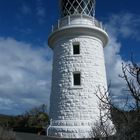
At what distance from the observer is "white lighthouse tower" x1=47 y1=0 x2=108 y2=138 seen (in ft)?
50.8

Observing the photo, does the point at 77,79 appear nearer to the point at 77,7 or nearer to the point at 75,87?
the point at 75,87

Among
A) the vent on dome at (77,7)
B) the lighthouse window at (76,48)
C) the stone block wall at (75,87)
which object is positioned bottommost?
the stone block wall at (75,87)

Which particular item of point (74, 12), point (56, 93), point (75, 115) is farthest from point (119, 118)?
point (74, 12)

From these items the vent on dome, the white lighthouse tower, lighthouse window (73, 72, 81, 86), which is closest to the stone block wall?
the white lighthouse tower

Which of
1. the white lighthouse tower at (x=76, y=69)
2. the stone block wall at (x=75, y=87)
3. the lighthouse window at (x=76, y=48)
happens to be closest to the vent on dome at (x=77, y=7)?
the white lighthouse tower at (x=76, y=69)

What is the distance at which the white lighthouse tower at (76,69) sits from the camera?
1548 centimetres

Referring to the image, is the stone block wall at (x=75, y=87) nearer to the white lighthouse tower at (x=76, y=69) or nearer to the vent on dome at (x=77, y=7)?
the white lighthouse tower at (x=76, y=69)

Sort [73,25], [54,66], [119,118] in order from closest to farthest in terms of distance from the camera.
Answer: [119,118], [73,25], [54,66]

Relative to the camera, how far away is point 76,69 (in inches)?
642

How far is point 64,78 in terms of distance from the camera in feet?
53.7

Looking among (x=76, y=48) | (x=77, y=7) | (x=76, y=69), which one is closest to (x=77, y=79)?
(x=76, y=69)

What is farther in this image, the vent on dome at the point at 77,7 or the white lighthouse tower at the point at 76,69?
the vent on dome at the point at 77,7

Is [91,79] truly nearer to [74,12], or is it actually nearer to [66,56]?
[66,56]

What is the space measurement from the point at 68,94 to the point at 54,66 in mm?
2578
